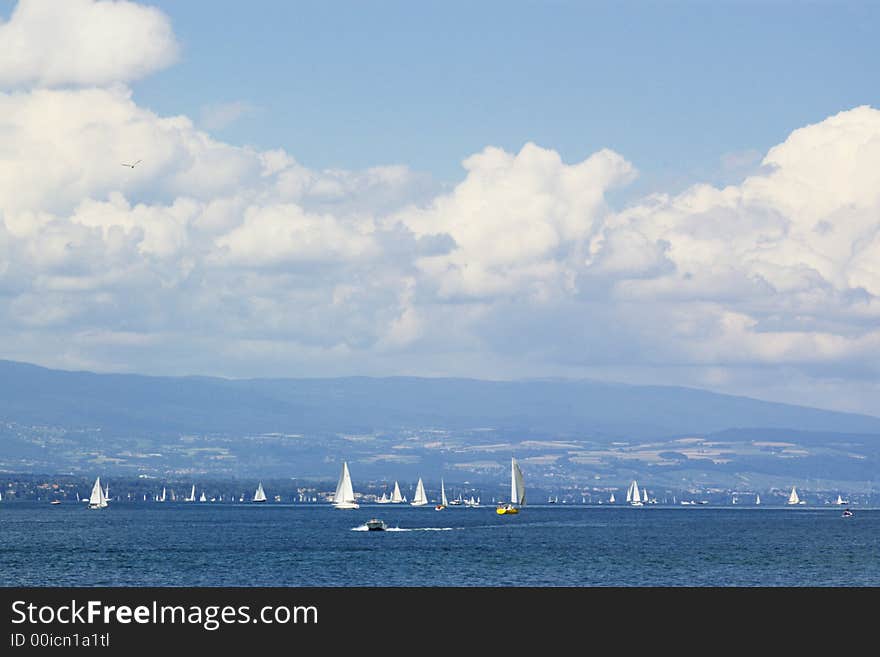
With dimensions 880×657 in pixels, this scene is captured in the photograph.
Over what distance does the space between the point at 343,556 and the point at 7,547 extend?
164 feet

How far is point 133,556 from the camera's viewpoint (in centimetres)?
16512
